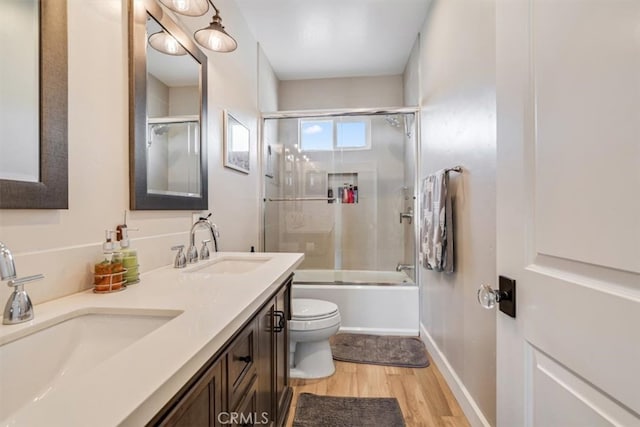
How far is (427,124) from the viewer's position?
2.35 metres

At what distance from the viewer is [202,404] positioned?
0.60 metres

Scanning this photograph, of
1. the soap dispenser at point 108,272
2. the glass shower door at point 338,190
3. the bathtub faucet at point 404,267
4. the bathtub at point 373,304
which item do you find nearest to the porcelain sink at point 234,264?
the soap dispenser at point 108,272

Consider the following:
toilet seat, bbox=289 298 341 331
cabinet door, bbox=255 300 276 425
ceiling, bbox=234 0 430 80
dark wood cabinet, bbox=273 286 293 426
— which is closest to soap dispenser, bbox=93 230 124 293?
cabinet door, bbox=255 300 276 425

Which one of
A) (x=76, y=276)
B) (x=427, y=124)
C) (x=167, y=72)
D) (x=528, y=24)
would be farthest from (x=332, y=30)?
(x=76, y=276)

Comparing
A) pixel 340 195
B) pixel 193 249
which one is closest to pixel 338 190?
pixel 340 195

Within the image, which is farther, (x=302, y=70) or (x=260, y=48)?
(x=302, y=70)

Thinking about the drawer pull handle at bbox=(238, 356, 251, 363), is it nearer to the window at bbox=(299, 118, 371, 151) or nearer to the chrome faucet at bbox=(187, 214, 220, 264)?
the chrome faucet at bbox=(187, 214, 220, 264)

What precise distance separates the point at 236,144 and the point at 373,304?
177 cm

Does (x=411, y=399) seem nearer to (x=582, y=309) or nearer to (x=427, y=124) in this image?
(x=582, y=309)

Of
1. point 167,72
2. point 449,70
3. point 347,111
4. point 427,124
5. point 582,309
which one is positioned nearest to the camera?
point 582,309

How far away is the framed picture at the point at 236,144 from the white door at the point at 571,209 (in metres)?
1.62

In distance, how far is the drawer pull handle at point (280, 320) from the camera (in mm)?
1241

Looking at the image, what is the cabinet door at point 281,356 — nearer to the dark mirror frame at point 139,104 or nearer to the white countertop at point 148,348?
the white countertop at point 148,348

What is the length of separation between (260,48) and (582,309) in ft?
10.0
